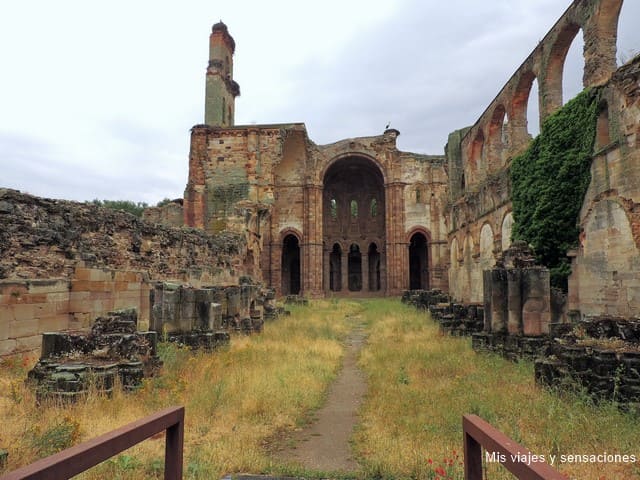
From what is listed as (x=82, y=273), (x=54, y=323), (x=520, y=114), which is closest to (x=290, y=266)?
(x=520, y=114)

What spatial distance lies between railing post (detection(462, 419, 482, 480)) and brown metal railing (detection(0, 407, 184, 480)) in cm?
119

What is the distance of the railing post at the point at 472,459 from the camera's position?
168 centimetres

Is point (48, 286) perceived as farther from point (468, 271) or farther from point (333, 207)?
point (333, 207)

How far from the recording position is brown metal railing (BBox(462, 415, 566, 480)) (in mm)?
1167

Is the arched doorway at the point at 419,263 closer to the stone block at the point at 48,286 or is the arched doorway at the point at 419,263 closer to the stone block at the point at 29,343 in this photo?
the stone block at the point at 48,286

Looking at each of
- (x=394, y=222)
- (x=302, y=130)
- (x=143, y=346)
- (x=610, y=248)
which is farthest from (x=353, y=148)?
(x=143, y=346)

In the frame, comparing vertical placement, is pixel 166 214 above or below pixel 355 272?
above

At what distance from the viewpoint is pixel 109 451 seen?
1.33 meters

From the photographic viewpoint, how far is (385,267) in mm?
31688

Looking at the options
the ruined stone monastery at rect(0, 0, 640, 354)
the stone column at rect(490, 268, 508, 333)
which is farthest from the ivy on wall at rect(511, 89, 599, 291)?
the stone column at rect(490, 268, 508, 333)

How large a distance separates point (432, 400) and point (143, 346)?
3.83 metres

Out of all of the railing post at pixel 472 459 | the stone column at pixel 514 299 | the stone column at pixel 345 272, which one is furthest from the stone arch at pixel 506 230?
the stone column at pixel 345 272

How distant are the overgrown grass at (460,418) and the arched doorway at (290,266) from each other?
2626 cm

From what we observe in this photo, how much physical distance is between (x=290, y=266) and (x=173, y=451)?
32.8 metres
